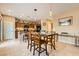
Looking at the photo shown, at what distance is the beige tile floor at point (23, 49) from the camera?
253 centimetres

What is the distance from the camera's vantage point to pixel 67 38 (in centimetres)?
261

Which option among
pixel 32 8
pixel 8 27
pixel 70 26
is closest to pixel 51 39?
pixel 70 26

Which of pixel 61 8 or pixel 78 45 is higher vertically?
pixel 61 8

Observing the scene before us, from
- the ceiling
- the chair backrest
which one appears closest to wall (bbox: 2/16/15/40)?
the ceiling

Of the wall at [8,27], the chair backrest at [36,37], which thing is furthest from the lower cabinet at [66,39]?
the wall at [8,27]

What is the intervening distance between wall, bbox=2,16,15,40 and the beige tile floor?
5.3 inches

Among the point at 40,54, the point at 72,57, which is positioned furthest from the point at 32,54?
the point at 72,57

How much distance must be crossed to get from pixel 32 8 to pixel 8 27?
69 cm

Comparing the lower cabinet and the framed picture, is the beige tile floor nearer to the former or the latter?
the lower cabinet

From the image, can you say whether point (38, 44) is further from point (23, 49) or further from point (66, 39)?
point (66, 39)

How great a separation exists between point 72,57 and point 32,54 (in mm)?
850

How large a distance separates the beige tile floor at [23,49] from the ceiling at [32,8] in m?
0.63

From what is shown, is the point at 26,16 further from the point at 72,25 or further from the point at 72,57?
the point at 72,57

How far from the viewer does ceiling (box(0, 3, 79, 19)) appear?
2510mm
